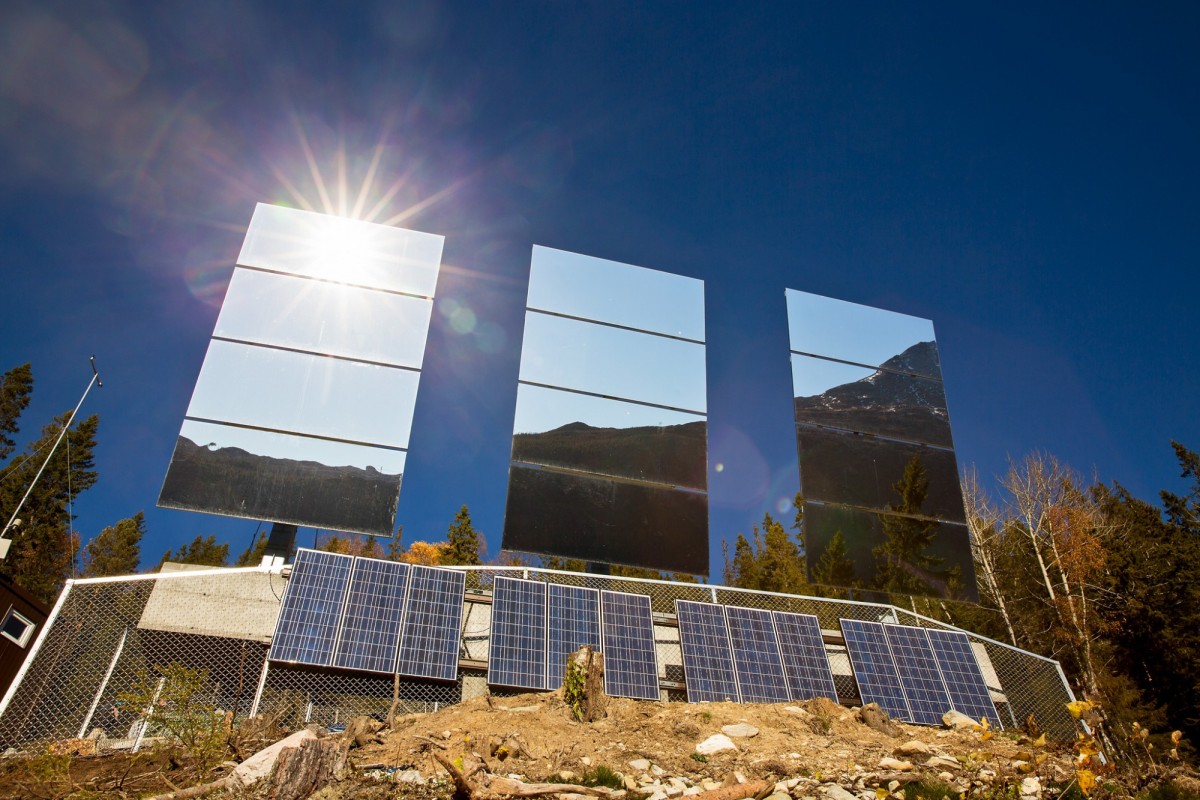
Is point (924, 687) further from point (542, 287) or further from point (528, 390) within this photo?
point (542, 287)

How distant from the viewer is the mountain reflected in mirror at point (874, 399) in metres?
14.2

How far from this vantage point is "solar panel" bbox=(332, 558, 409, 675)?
9.06 meters

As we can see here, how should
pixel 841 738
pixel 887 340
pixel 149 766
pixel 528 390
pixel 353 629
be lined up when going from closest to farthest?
1. pixel 149 766
2. pixel 841 738
3. pixel 353 629
4. pixel 528 390
5. pixel 887 340

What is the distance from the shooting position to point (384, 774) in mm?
5922

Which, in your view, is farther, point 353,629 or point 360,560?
point 360,560

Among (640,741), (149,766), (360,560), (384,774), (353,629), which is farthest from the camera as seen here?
(360,560)

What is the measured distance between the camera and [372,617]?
9.58 metres

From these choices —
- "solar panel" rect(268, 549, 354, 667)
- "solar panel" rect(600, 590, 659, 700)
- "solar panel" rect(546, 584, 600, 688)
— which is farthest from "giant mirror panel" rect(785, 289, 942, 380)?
"solar panel" rect(268, 549, 354, 667)

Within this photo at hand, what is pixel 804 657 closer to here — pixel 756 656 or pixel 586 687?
pixel 756 656

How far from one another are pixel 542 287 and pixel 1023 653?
10944mm

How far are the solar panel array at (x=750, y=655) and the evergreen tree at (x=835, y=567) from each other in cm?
95

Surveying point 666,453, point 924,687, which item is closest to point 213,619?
point 666,453

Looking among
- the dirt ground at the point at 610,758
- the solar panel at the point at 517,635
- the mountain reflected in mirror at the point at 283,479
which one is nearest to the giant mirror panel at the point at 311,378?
the mountain reflected in mirror at the point at 283,479

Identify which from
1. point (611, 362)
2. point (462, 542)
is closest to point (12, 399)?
point (462, 542)
